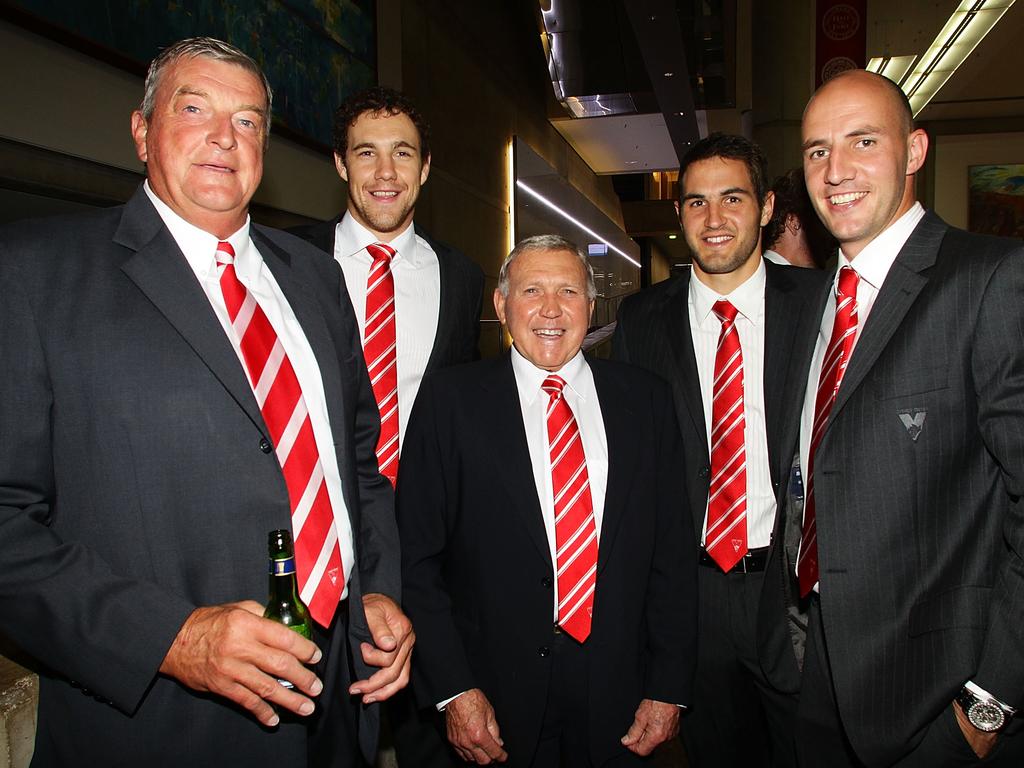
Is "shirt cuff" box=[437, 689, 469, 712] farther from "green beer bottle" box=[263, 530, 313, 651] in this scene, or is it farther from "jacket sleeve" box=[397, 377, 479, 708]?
"green beer bottle" box=[263, 530, 313, 651]

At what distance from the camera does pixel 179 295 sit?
1.23m

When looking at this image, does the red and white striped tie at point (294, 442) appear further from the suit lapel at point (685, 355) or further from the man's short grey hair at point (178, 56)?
the suit lapel at point (685, 355)

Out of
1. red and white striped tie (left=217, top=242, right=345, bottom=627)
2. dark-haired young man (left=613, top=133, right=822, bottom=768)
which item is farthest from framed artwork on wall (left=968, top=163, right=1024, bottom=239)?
red and white striped tie (left=217, top=242, right=345, bottom=627)

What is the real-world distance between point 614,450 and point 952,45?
10.3 metres

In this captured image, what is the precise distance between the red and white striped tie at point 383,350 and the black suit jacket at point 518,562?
1.14 ft

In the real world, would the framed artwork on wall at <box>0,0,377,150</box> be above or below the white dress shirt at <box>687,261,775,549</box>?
above

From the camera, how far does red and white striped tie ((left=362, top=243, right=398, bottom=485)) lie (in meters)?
2.29

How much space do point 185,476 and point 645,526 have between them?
118cm

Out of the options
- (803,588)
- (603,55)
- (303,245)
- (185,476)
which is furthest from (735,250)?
(603,55)

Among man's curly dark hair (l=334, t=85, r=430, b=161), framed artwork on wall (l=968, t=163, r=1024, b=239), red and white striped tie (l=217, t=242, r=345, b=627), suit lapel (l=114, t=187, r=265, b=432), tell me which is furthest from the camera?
framed artwork on wall (l=968, t=163, r=1024, b=239)

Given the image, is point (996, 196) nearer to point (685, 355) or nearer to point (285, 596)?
point (685, 355)

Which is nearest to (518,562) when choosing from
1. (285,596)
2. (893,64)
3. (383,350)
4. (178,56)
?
(285,596)

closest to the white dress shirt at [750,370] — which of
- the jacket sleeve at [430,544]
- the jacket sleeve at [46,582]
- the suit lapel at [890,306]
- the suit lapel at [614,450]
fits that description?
the suit lapel at [614,450]

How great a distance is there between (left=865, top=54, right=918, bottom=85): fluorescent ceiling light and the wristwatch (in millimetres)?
9635
